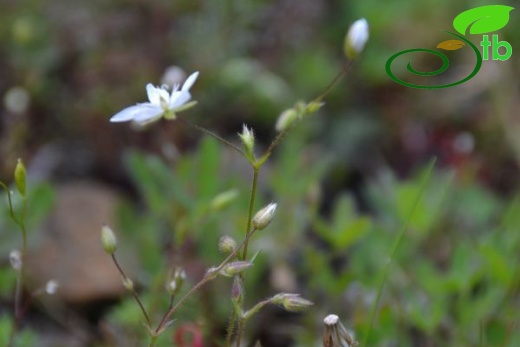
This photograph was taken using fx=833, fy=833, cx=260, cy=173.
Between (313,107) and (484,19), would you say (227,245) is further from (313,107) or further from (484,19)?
(484,19)

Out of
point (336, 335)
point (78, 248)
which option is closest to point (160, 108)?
point (336, 335)

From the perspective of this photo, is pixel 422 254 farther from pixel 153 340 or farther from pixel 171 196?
pixel 153 340

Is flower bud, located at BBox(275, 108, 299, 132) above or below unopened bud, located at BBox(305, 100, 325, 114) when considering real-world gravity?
below

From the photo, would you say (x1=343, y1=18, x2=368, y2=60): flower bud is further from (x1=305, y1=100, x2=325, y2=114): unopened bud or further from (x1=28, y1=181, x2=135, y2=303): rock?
(x1=28, y1=181, x2=135, y2=303): rock

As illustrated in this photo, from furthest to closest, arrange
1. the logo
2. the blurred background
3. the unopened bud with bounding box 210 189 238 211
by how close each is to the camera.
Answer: the logo → the blurred background → the unopened bud with bounding box 210 189 238 211

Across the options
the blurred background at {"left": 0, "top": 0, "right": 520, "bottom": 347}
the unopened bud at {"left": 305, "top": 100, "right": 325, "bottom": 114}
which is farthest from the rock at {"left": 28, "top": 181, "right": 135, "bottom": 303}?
the unopened bud at {"left": 305, "top": 100, "right": 325, "bottom": 114}

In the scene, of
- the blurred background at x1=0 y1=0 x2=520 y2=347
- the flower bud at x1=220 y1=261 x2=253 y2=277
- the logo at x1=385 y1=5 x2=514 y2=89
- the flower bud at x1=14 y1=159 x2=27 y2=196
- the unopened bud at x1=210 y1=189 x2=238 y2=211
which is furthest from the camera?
the logo at x1=385 y1=5 x2=514 y2=89

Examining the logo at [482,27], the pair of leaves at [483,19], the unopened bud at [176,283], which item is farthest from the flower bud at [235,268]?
the pair of leaves at [483,19]

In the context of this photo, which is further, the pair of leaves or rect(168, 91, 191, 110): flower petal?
the pair of leaves
